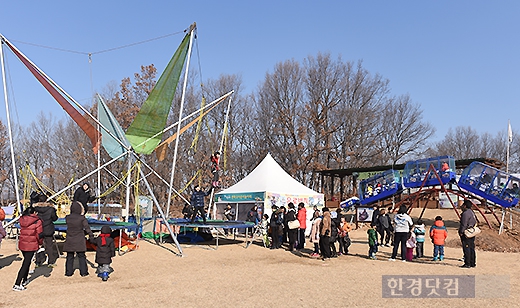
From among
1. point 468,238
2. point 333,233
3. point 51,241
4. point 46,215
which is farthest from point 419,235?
point 46,215

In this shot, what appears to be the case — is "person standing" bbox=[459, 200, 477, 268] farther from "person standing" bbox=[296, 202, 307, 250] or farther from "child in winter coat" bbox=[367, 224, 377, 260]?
"person standing" bbox=[296, 202, 307, 250]

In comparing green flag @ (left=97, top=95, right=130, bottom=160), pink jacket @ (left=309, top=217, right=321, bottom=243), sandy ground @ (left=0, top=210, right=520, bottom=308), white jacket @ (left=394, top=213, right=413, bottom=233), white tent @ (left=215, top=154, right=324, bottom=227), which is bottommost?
sandy ground @ (left=0, top=210, right=520, bottom=308)

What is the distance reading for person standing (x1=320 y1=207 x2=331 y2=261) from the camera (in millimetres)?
12078

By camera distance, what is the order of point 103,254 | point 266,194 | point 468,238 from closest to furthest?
point 103,254
point 468,238
point 266,194

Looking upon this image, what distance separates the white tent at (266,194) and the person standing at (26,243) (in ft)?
36.9

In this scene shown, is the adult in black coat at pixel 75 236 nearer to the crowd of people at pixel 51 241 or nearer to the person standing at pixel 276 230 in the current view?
the crowd of people at pixel 51 241

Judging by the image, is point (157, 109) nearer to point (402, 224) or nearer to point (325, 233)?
point (325, 233)

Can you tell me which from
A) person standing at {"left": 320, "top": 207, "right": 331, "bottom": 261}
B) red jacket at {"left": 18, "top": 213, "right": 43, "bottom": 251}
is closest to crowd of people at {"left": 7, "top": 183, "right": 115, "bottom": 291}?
red jacket at {"left": 18, "top": 213, "right": 43, "bottom": 251}

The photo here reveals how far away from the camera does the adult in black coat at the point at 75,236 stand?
29.5 feet

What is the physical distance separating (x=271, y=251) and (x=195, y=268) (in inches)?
159

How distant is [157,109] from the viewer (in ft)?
43.2

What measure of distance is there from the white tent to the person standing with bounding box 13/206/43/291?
1125cm

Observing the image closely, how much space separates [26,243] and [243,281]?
417 cm

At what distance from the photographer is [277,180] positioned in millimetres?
20172
